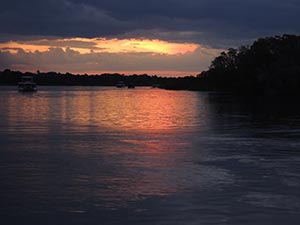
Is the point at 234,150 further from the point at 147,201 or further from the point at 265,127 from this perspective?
the point at 265,127

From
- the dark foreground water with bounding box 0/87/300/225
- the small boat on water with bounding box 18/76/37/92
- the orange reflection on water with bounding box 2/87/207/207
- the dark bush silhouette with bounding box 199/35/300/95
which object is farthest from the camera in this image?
the small boat on water with bounding box 18/76/37/92

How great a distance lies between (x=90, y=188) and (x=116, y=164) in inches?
142

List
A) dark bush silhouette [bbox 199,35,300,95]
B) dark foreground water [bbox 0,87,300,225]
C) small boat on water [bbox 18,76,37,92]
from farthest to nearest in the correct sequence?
small boat on water [bbox 18,76,37,92] < dark bush silhouette [bbox 199,35,300,95] < dark foreground water [bbox 0,87,300,225]

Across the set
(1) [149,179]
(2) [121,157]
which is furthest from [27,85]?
(1) [149,179]

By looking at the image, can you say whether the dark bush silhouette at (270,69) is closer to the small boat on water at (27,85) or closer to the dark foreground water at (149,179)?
the small boat on water at (27,85)

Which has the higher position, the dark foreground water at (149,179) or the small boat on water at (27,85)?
the small boat on water at (27,85)

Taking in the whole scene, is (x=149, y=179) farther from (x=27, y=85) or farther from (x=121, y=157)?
(x=27, y=85)

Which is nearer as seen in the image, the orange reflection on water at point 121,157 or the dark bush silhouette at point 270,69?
the orange reflection on water at point 121,157

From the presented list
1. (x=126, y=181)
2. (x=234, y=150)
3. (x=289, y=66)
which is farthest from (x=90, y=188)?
(x=289, y=66)

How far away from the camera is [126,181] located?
13.1m

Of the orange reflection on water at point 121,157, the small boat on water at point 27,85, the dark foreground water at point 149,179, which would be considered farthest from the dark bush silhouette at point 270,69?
the dark foreground water at point 149,179

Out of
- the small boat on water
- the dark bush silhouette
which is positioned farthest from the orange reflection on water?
the small boat on water

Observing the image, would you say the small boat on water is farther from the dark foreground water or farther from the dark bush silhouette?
the dark foreground water

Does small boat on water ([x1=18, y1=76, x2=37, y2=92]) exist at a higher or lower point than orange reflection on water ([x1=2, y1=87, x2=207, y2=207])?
higher
